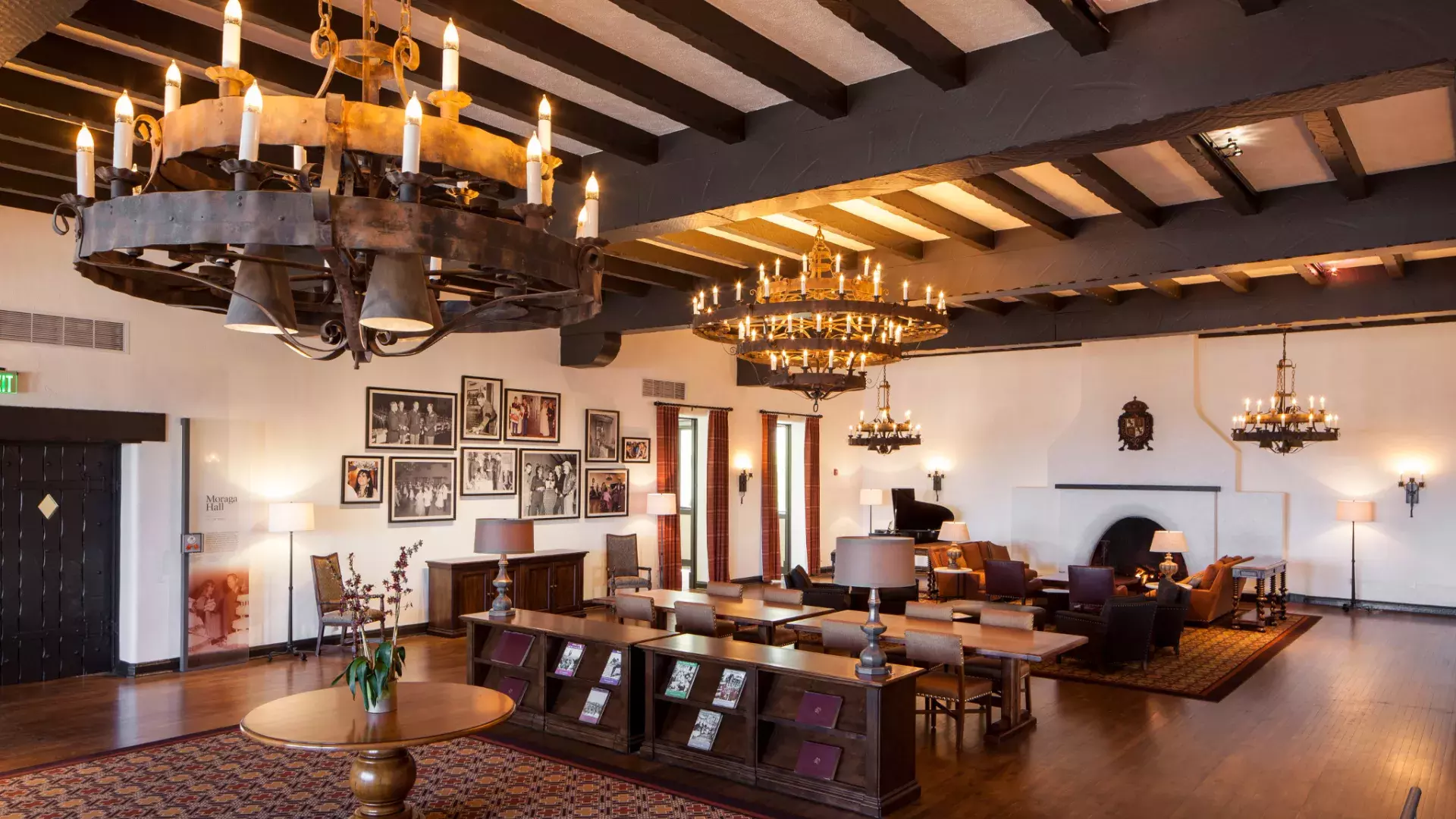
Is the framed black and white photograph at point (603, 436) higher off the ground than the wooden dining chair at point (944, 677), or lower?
higher

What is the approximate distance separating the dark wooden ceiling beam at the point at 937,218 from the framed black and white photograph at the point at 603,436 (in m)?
6.02

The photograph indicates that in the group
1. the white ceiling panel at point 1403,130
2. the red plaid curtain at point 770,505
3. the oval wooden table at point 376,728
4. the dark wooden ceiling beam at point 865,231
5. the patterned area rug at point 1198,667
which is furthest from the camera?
the red plaid curtain at point 770,505

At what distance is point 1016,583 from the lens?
12477mm

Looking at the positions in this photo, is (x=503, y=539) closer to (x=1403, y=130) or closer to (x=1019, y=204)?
(x=1019, y=204)

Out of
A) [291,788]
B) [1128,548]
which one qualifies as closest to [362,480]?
[291,788]

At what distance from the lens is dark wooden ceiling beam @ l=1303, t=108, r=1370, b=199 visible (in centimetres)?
510

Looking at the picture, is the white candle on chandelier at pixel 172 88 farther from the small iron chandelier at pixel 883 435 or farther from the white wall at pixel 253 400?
the small iron chandelier at pixel 883 435

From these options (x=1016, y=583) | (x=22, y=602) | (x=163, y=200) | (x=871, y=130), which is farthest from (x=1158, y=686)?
(x=22, y=602)

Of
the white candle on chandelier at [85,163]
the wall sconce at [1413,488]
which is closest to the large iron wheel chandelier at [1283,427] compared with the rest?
the wall sconce at [1413,488]

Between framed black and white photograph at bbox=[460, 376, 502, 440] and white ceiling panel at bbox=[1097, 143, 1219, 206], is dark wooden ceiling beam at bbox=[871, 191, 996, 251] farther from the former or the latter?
framed black and white photograph at bbox=[460, 376, 502, 440]

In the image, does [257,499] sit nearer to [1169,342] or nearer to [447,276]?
[447,276]

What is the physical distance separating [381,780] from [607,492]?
28.2ft

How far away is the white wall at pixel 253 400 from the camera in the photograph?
820 centimetres

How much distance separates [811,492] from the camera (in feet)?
55.7
